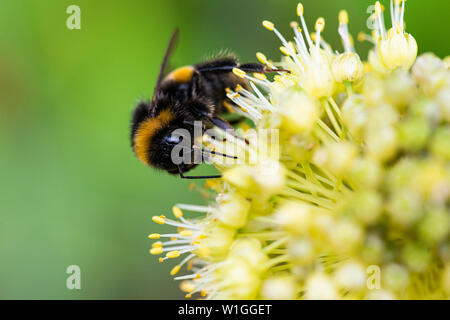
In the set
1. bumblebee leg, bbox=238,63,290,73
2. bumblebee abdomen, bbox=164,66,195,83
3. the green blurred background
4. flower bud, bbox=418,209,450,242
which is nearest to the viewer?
flower bud, bbox=418,209,450,242

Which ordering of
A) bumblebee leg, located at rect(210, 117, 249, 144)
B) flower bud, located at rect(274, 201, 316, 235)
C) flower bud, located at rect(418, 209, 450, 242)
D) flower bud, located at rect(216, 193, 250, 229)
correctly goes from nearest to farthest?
flower bud, located at rect(418, 209, 450, 242) < flower bud, located at rect(274, 201, 316, 235) < flower bud, located at rect(216, 193, 250, 229) < bumblebee leg, located at rect(210, 117, 249, 144)

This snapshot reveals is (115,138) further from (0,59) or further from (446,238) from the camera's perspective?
(446,238)

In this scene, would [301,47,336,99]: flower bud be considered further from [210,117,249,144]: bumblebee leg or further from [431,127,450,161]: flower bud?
[431,127,450,161]: flower bud

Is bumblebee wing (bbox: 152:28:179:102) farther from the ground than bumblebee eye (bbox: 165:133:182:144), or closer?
farther from the ground

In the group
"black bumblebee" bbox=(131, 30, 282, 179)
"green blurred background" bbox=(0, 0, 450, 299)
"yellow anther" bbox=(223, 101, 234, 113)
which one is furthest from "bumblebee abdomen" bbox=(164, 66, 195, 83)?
"green blurred background" bbox=(0, 0, 450, 299)

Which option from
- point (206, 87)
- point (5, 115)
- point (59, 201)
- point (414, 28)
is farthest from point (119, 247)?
point (414, 28)

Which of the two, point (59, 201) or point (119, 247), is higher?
point (59, 201)
